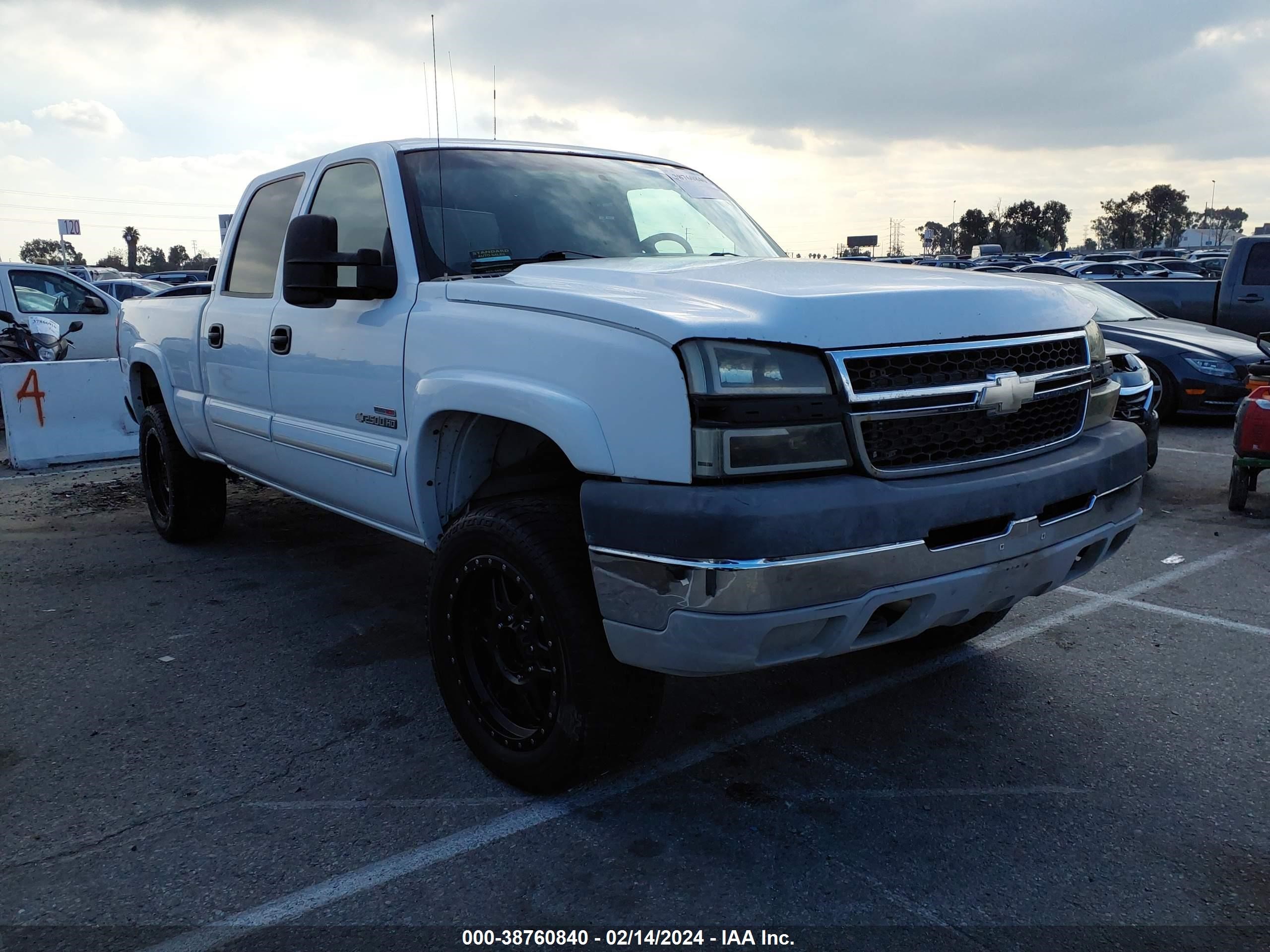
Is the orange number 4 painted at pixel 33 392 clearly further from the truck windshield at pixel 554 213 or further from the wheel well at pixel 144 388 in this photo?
the truck windshield at pixel 554 213

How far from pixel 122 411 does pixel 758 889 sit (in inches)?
343

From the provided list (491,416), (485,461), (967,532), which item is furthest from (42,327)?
(967,532)

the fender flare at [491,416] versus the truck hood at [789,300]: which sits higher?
the truck hood at [789,300]

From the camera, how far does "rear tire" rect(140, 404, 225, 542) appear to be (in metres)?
5.66

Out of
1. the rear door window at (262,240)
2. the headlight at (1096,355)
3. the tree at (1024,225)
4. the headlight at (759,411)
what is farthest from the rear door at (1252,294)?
the tree at (1024,225)

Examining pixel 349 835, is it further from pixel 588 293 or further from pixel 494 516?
pixel 588 293

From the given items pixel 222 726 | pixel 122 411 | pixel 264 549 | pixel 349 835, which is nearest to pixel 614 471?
pixel 349 835

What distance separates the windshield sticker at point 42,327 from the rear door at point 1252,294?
13602 millimetres

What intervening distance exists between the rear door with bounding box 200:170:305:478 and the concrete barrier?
4.58 m

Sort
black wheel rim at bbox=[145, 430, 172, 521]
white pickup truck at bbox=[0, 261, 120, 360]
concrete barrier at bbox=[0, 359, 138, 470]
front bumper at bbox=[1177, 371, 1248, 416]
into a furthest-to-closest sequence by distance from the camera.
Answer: white pickup truck at bbox=[0, 261, 120, 360]
front bumper at bbox=[1177, 371, 1248, 416]
concrete barrier at bbox=[0, 359, 138, 470]
black wheel rim at bbox=[145, 430, 172, 521]

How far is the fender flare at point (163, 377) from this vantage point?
17.8 feet

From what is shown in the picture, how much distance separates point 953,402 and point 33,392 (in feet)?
28.3

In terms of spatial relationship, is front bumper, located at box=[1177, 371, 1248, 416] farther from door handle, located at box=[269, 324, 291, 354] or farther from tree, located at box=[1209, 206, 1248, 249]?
tree, located at box=[1209, 206, 1248, 249]

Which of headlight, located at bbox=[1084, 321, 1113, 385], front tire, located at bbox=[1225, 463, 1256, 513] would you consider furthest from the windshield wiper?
front tire, located at bbox=[1225, 463, 1256, 513]
